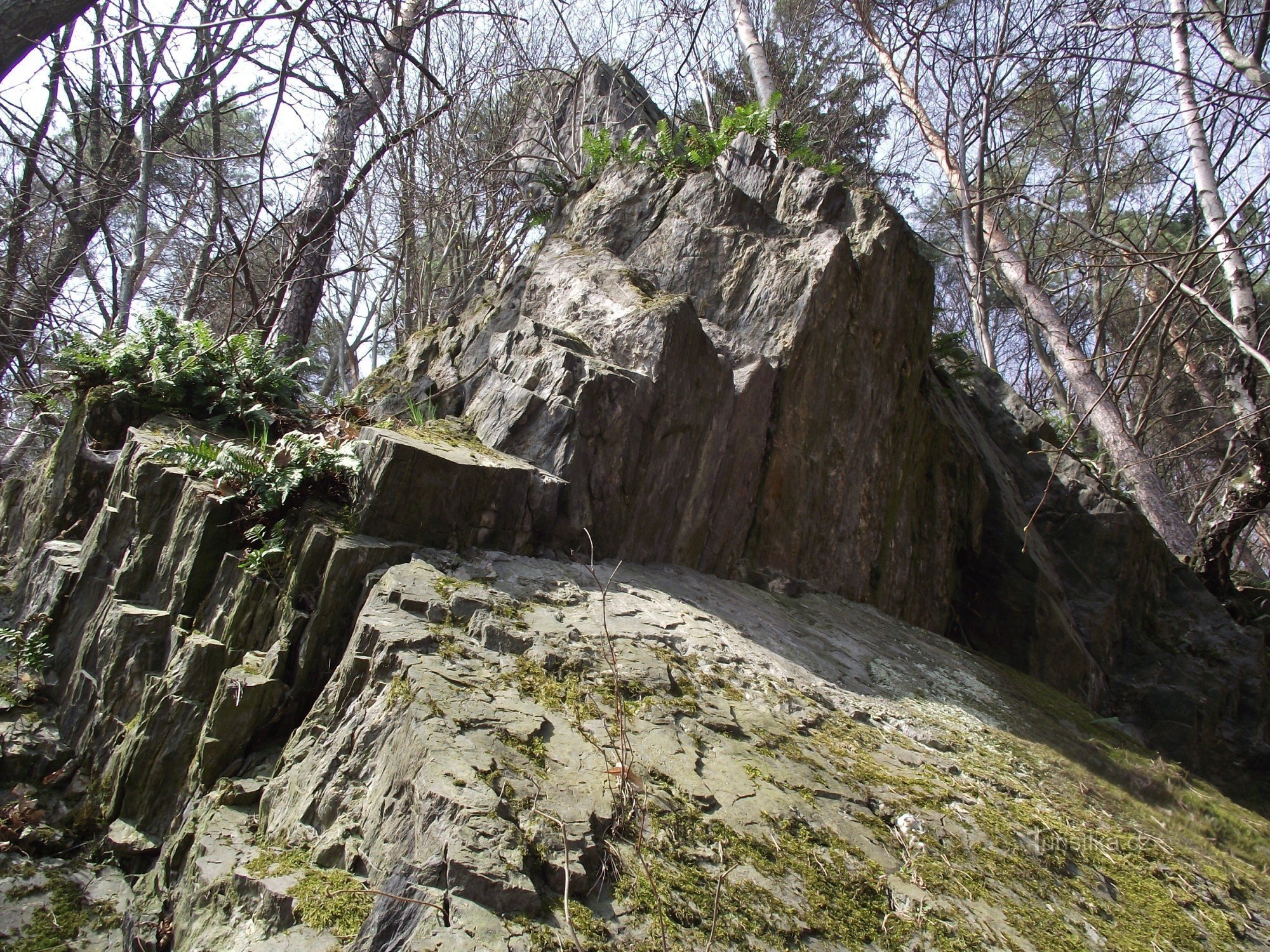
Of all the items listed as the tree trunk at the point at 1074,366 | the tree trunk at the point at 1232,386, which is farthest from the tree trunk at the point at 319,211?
the tree trunk at the point at 1232,386

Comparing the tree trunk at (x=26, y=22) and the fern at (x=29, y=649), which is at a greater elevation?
the tree trunk at (x=26, y=22)

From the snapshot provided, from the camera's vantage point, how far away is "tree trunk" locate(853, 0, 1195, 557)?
9.69 m

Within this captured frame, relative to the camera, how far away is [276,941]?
7.88 feet

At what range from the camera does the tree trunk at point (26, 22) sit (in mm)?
3799

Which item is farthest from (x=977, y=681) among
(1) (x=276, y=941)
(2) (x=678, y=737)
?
(1) (x=276, y=941)

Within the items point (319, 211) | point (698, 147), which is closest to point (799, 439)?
point (698, 147)

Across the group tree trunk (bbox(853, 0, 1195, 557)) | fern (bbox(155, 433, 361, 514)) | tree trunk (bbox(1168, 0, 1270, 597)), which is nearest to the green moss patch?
fern (bbox(155, 433, 361, 514))

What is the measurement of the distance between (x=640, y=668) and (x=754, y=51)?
9506 mm

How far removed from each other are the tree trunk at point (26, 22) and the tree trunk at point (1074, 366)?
803cm

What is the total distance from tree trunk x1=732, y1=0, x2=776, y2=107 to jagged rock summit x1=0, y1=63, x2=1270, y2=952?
2592 mm

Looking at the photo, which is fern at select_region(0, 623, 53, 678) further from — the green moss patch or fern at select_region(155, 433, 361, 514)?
the green moss patch

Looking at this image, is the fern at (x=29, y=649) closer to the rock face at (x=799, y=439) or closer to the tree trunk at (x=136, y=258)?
the rock face at (x=799, y=439)

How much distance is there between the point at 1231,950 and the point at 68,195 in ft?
50.7

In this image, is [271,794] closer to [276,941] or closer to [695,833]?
[276,941]
